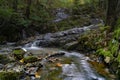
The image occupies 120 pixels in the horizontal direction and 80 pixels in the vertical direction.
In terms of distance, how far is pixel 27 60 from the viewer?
40.2 ft

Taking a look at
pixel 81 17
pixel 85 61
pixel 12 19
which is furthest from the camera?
pixel 81 17

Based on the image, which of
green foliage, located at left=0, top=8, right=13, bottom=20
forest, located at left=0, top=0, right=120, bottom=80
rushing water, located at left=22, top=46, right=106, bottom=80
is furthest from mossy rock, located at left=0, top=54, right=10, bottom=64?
green foliage, located at left=0, top=8, right=13, bottom=20

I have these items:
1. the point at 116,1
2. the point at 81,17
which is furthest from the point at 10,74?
the point at 81,17

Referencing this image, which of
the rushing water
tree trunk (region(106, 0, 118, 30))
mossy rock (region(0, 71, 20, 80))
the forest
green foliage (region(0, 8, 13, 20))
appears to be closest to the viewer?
mossy rock (region(0, 71, 20, 80))

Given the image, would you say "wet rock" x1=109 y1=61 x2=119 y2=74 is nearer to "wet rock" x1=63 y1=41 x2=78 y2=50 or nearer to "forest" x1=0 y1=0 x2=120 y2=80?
"forest" x1=0 y1=0 x2=120 y2=80

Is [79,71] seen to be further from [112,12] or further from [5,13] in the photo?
[5,13]

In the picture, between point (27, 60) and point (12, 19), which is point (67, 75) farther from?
point (12, 19)

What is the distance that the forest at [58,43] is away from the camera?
10.8m

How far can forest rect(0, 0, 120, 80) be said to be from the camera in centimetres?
1077

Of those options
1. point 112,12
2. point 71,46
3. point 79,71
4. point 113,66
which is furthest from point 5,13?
point 113,66

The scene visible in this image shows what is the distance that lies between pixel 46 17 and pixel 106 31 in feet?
42.4

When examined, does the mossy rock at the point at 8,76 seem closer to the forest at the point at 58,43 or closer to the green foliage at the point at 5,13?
the forest at the point at 58,43

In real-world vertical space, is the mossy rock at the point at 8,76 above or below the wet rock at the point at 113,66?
above

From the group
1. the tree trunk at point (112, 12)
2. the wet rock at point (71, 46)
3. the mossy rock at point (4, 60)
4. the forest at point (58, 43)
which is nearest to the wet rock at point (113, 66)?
the forest at point (58, 43)
